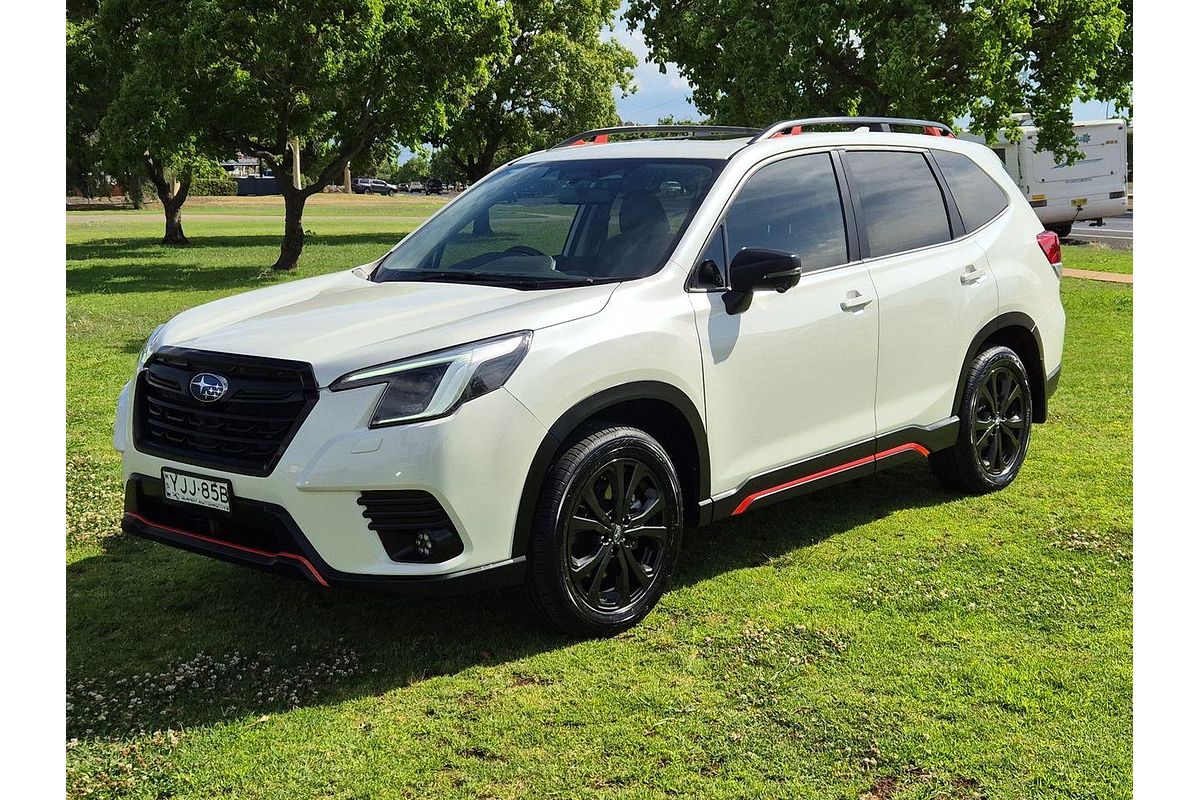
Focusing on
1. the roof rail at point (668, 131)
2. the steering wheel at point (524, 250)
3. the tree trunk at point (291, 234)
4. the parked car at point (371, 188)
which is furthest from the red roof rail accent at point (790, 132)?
the parked car at point (371, 188)

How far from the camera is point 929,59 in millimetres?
19547

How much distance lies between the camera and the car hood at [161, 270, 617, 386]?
164 inches

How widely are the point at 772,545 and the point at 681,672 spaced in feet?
5.35

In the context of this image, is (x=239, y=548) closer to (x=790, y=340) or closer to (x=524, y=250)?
(x=524, y=250)

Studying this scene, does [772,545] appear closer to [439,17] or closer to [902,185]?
[902,185]

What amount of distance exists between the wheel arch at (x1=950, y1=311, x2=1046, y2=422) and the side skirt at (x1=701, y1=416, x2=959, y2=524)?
0.29 metres

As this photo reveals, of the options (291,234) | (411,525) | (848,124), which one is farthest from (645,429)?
(291,234)

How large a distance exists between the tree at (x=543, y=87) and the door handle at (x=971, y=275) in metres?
37.7

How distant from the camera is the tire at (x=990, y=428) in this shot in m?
6.32

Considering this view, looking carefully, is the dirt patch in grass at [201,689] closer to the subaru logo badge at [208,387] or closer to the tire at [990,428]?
the subaru logo badge at [208,387]

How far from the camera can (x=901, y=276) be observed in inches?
226

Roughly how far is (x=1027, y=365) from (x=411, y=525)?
4182 mm

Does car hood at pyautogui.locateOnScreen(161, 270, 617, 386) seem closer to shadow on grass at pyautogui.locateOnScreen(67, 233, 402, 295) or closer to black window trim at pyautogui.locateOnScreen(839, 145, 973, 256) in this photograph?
black window trim at pyautogui.locateOnScreen(839, 145, 973, 256)

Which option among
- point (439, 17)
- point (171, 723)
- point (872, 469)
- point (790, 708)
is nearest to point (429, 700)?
point (171, 723)
